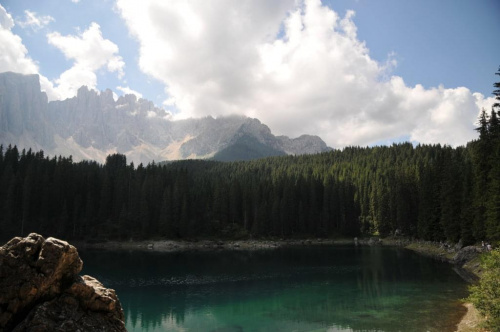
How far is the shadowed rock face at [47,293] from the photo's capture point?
14.0 meters

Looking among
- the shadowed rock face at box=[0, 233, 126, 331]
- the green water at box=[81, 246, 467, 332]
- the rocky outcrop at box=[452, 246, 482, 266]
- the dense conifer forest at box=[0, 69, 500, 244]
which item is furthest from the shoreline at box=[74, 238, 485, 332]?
the shadowed rock face at box=[0, 233, 126, 331]

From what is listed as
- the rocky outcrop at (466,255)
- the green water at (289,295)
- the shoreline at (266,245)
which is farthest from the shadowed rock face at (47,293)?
the shoreline at (266,245)

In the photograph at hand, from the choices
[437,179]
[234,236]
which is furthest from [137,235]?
[437,179]

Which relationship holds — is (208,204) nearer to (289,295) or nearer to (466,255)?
(466,255)

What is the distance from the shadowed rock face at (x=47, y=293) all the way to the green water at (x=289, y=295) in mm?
18784

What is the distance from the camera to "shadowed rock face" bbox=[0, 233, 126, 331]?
14.0 metres

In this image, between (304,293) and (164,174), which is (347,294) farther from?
(164,174)

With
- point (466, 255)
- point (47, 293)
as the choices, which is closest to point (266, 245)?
point (466, 255)

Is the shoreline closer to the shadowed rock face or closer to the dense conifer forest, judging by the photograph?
the dense conifer forest

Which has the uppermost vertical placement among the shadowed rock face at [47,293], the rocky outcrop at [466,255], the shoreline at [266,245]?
the shadowed rock face at [47,293]

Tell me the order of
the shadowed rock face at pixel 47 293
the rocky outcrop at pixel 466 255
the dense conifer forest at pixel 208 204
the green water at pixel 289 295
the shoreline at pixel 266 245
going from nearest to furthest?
the shadowed rock face at pixel 47 293 → the green water at pixel 289 295 → the rocky outcrop at pixel 466 255 → the shoreline at pixel 266 245 → the dense conifer forest at pixel 208 204

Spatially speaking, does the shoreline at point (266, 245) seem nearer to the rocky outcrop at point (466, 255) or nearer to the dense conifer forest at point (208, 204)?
the rocky outcrop at point (466, 255)

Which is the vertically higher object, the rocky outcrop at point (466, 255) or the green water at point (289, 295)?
the rocky outcrop at point (466, 255)

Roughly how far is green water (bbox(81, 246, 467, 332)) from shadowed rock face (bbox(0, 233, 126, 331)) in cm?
1878
